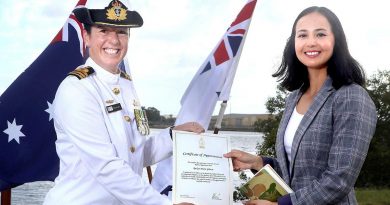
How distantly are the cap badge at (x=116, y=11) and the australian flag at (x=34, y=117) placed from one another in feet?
6.55

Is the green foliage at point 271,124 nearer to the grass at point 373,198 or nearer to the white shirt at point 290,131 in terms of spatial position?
the grass at point 373,198

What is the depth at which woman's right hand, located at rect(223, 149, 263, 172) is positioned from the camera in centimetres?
→ 320

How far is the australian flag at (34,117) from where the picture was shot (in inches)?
197

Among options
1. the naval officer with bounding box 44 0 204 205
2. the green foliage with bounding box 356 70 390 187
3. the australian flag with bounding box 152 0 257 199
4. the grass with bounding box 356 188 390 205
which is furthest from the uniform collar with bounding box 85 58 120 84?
the green foliage with bounding box 356 70 390 187

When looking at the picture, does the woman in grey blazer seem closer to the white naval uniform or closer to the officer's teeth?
the white naval uniform

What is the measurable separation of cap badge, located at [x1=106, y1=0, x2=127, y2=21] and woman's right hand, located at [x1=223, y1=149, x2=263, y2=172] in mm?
846

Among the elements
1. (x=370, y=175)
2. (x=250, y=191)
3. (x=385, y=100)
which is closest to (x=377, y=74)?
(x=385, y=100)

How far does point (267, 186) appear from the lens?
2.92 metres

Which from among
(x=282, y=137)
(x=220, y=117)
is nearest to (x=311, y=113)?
(x=282, y=137)

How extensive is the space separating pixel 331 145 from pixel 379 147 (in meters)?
20.7

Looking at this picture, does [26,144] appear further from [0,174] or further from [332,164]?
[332,164]

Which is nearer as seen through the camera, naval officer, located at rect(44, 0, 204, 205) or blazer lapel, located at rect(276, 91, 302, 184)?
naval officer, located at rect(44, 0, 204, 205)

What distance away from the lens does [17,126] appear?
5047 mm

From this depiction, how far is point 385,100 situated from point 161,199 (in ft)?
64.7
